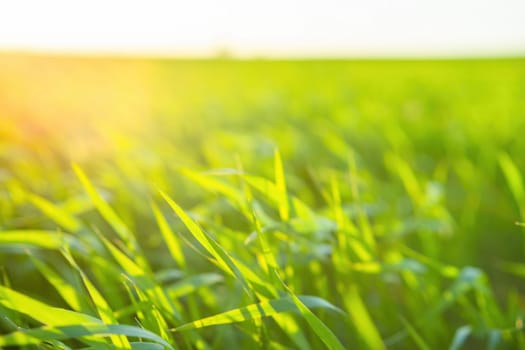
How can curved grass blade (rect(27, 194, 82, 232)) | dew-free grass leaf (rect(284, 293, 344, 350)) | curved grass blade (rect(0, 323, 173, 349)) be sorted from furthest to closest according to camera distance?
curved grass blade (rect(27, 194, 82, 232)) < dew-free grass leaf (rect(284, 293, 344, 350)) < curved grass blade (rect(0, 323, 173, 349))

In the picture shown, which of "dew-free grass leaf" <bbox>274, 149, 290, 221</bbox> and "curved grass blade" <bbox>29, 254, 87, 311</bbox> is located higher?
"dew-free grass leaf" <bbox>274, 149, 290, 221</bbox>

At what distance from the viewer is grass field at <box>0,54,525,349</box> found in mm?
790

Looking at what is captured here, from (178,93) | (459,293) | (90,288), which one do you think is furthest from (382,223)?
(178,93)

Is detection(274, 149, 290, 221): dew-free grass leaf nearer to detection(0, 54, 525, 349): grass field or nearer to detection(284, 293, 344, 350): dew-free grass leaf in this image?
detection(0, 54, 525, 349): grass field

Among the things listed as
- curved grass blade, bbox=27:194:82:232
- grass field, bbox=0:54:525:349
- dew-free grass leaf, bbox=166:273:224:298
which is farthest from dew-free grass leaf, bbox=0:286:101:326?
curved grass blade, bbox=27:194:82:232

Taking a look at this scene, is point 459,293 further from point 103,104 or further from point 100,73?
point 100,73

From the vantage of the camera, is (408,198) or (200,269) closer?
(200,269)

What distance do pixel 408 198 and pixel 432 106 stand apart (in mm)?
2283

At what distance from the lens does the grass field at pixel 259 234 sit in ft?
2.59

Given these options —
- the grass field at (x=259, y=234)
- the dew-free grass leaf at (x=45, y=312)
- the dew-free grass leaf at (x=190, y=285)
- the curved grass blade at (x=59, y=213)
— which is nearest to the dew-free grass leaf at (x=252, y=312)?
the grass field at (x=259, y=234)

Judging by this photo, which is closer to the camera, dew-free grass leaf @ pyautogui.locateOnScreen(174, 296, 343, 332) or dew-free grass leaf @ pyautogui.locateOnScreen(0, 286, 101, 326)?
dew-free grass leaf @ pyautogui.locateOnScreen(0, 286, 101, 326)

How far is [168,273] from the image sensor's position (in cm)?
111

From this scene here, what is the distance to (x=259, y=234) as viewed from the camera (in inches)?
29.4


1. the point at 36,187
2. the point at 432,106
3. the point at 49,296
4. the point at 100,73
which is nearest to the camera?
the point at 49,296
